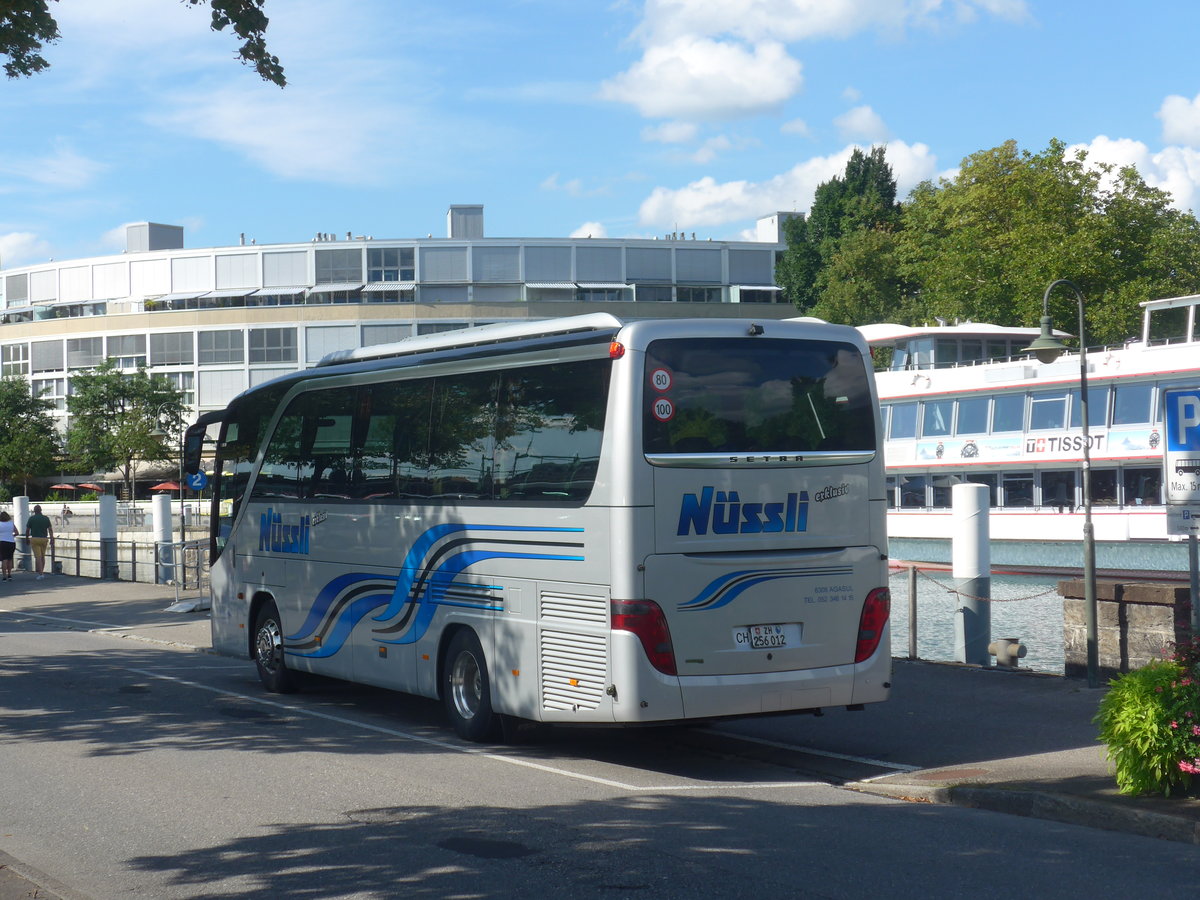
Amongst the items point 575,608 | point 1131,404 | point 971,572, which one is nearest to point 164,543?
point 971,572

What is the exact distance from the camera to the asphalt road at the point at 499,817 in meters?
6.84

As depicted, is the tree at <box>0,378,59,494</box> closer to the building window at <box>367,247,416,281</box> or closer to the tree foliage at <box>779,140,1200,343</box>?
the building window at <box>367,247,416,281</box>

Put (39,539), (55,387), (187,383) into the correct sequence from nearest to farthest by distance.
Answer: (39,539) → (187,383) → (55,387)

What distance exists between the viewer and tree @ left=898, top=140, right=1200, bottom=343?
49.6 meters

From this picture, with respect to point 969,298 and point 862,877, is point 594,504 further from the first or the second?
point 969,298

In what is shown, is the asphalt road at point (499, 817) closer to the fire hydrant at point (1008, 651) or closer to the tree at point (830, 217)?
the fire hydrant at point (1008, 651)

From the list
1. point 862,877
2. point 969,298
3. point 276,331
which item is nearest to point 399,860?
point 862,877

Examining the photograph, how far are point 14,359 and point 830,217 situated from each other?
63.9 m

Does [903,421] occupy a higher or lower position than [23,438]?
lower

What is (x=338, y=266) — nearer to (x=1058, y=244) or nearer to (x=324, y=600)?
(x=1058, y=244)

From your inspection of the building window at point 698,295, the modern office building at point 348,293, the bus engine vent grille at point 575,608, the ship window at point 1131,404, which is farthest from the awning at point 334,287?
the bus engine vent grille at point 575,608

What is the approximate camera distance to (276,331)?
91562 mm

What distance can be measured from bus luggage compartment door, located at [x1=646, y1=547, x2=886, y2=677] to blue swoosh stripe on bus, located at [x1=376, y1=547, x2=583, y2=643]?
5.15 feet

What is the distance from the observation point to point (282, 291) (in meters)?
92.6
